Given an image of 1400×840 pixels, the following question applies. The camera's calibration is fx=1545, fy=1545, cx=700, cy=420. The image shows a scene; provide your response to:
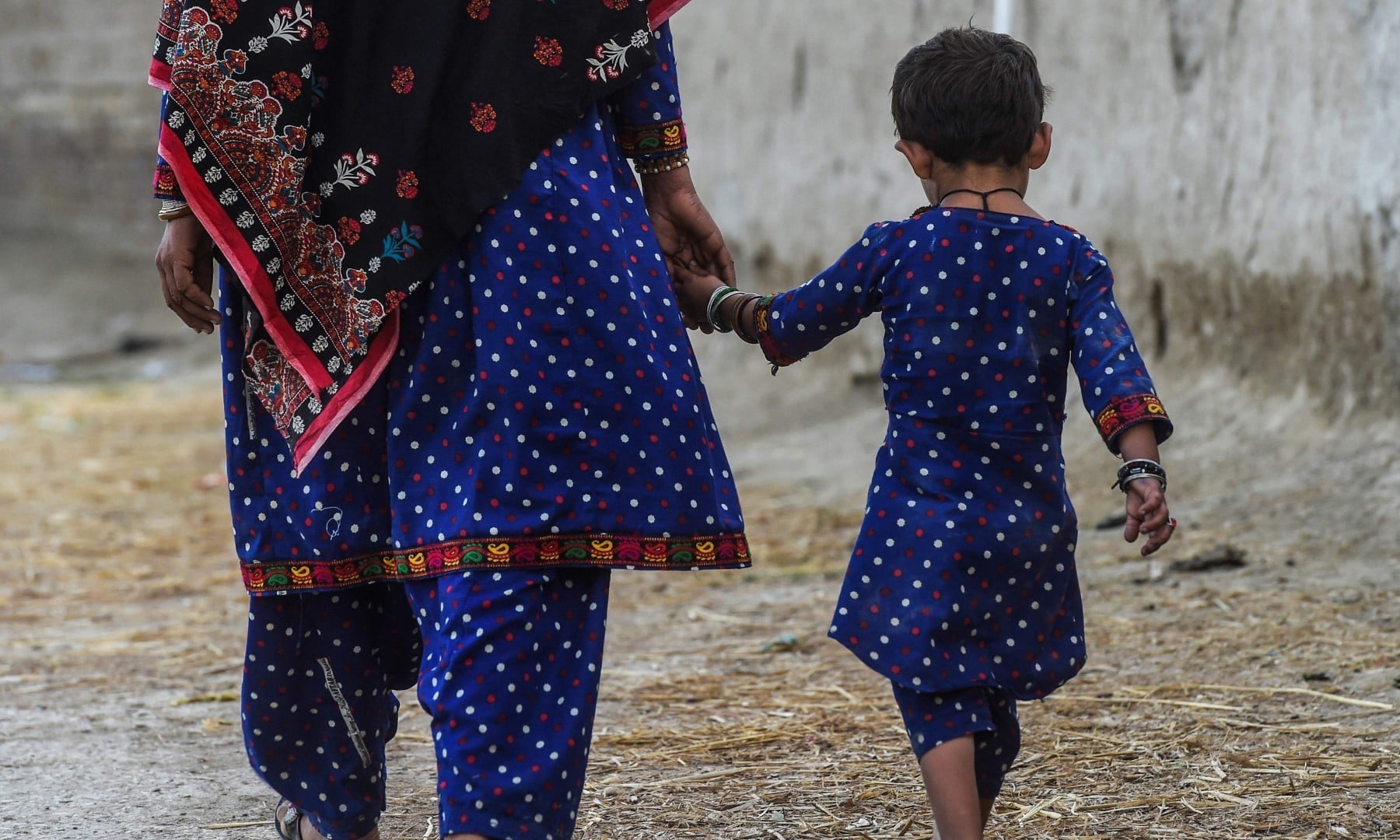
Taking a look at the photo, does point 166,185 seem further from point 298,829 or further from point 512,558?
point 298,829

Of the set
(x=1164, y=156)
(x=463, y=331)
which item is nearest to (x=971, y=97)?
(x=463, y=331)

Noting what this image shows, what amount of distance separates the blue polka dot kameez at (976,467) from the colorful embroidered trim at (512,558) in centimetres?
24

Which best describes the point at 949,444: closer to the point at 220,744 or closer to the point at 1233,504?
the point at 220,744

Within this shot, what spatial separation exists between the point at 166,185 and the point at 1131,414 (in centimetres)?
132

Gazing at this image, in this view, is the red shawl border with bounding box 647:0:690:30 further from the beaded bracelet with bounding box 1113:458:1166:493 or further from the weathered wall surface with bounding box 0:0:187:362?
the weathered wall surface with bounding box 0:0:187:362

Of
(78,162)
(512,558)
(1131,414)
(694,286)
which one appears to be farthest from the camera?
(78,162)

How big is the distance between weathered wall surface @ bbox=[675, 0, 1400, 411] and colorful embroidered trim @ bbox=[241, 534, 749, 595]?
336 centimetres

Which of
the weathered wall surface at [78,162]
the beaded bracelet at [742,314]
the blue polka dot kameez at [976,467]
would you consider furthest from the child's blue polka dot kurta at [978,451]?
the weathered wall surface at [78,162]

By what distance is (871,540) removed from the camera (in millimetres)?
2193

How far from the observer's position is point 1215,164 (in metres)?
5.56

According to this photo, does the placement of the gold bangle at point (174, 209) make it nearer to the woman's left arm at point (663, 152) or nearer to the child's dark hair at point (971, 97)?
the woman's left arm at point (663, 152)

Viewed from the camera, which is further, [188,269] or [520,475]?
[188,269]

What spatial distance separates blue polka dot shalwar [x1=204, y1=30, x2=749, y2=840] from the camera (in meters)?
1.93

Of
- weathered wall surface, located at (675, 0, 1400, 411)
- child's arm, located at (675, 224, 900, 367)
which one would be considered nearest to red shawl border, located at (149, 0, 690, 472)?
child's arm, located at (675, 224, 900, 367)
